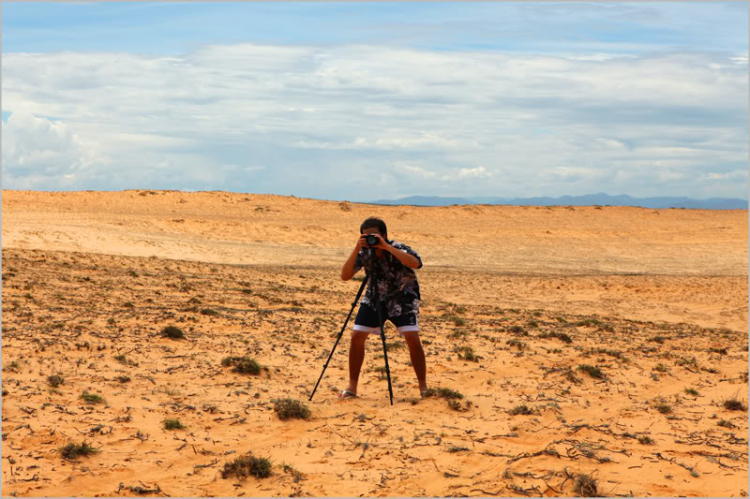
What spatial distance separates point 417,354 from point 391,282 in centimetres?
84

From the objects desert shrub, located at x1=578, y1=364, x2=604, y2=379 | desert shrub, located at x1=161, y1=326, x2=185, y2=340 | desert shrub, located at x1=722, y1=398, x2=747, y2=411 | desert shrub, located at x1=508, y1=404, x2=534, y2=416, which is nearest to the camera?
desert shrub, located at x1=508, y1=404, x2=534, y2=416

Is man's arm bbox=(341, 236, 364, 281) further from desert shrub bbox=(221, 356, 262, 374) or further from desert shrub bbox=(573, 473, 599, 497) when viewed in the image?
desert shrub bbox=(573, 473, 599, 497)

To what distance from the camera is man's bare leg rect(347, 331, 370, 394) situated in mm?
7670

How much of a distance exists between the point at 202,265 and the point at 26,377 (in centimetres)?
1656

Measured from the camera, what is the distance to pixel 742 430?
735 centimetres

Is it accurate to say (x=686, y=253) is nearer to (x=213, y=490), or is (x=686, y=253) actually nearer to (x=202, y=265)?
(x=202, y=265)

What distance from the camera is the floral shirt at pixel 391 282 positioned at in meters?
7.48

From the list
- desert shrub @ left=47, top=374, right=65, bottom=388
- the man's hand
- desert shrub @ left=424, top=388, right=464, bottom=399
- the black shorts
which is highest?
the man's hand

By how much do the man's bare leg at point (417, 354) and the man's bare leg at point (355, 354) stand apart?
1.45 feet

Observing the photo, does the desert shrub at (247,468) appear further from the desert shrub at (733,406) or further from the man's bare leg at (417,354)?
the desert shrub at (733,406)

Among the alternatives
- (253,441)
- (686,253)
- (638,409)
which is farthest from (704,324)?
(686,253)

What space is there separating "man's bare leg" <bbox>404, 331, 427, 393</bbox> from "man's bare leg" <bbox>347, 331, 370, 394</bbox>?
443 millimetres

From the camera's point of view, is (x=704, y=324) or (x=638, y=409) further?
(x=704, y=324)

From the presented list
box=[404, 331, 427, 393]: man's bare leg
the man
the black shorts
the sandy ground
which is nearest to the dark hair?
the man
